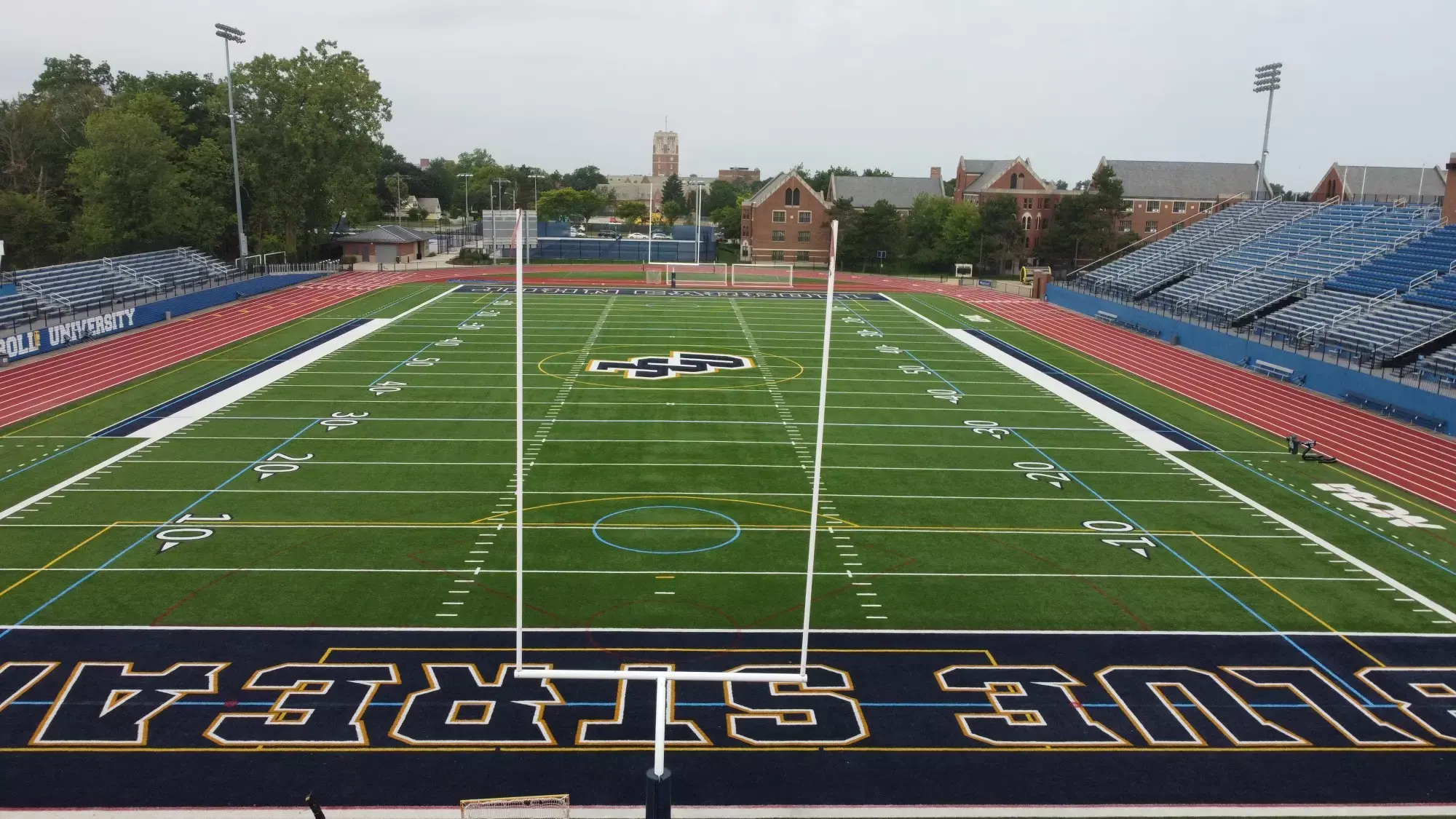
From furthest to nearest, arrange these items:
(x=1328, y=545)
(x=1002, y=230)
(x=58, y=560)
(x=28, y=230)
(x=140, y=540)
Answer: (x=1002, y=230)
(x=28, y=230)
(x=1328, y=545)
(x=140, y=540)
(x=58, y=560)

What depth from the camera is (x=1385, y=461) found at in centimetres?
2202

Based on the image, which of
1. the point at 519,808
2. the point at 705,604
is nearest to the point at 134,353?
the point at 705,604

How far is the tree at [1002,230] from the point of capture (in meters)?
73.0

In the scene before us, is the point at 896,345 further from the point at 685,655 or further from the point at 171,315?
the point at 171,315

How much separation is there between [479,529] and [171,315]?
101 ft

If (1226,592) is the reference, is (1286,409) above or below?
above

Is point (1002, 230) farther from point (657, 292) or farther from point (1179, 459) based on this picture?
point (1179, 459)

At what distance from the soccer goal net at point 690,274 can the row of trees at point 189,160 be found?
19011mm

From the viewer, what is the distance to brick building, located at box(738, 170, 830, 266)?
83.8 meters

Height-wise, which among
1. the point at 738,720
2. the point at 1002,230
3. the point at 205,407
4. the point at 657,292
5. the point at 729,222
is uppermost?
the point at 729,222

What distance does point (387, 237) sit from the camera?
241 ft

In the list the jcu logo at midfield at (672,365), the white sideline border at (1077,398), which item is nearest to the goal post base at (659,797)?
the white sideline border at (1077,398)

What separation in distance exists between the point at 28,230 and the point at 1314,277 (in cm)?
6048

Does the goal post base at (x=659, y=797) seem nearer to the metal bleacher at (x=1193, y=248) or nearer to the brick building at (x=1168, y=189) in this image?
the metal bleacher at (x=1193, y=248)
